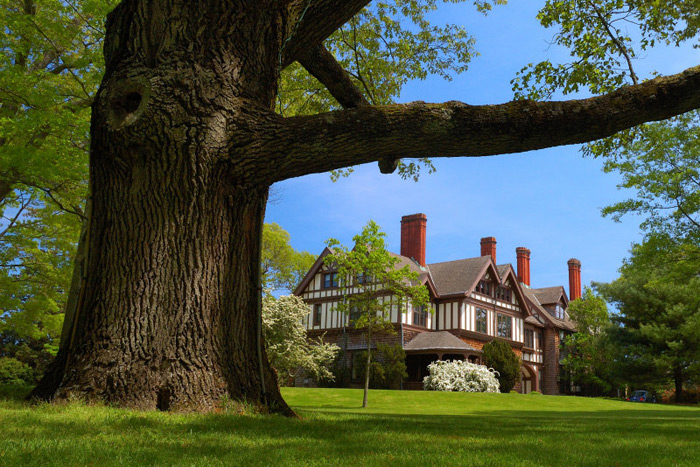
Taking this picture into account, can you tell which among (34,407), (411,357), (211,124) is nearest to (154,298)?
(34,407)

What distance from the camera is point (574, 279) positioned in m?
57.2

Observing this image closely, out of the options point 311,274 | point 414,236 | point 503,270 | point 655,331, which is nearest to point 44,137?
point 311,274

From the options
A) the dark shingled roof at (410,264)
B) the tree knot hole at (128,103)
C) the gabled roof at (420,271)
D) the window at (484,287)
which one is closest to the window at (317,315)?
the dark shingled roof at (410,264)

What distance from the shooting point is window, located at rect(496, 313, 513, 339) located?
42.1 meters

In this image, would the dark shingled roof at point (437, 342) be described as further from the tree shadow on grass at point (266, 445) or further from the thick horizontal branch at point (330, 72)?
the tree shadow on grass at point (266, 445)

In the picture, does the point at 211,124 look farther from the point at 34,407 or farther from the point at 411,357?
the point at 411,357

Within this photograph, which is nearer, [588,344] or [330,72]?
[330,72]

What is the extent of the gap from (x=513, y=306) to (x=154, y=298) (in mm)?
40773

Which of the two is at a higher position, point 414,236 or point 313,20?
point 414,236

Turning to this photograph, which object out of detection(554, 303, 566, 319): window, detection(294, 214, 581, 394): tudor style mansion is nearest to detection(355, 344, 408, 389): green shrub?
detection(294, 214, 581, 394): tudor style mansion

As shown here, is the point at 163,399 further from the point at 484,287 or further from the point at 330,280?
the point at 484,287

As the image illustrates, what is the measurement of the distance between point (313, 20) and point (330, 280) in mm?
33566

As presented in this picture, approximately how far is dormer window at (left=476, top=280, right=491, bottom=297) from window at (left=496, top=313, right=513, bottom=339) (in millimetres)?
2159

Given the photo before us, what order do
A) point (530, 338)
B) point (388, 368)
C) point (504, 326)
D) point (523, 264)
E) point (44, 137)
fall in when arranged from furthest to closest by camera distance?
point (523, 264)
point (530, 338)
point (504, 326)
point (388, 368)
point (44, 137)
